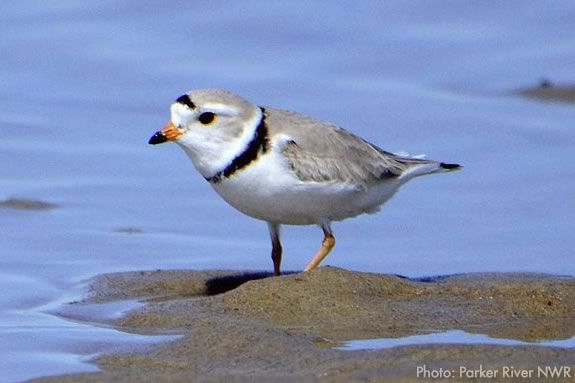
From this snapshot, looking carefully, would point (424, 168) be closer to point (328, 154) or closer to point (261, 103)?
point (328, 154)

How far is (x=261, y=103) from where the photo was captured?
36.9 ft

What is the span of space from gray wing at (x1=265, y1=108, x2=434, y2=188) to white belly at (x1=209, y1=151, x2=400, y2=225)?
0.06m

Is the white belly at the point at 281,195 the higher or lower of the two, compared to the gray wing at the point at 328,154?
lower

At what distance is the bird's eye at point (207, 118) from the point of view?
7.42 m

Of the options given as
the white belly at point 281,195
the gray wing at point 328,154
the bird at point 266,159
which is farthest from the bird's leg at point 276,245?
the gray wing at point 328,154

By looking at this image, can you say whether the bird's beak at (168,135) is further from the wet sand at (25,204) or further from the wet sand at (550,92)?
the wet sand at (550,92)

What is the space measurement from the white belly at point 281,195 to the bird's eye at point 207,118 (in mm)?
320

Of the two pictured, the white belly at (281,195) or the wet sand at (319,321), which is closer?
the wet sand at (319,321)

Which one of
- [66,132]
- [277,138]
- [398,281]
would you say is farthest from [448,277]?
[66,132]

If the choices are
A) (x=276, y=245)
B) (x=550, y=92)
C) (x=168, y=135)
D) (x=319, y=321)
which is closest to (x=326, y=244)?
(x=276, y=245)

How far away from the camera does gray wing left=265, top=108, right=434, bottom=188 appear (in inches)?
297

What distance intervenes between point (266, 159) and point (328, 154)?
51 cm

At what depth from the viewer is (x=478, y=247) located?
887cm

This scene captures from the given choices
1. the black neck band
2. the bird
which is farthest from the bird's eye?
the black neck band
